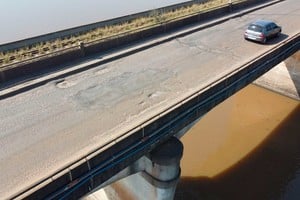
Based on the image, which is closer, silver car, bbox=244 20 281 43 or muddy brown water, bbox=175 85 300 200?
→ muddy brown water, bbox=175 85 300 200

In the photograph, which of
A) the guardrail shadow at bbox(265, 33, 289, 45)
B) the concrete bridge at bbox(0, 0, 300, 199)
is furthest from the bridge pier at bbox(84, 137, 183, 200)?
the guardrail shadow at bbox(265, 33, 289, 45)

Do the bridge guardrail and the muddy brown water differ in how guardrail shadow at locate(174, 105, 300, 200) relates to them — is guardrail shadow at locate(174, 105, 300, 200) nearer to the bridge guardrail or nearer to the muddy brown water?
the muddy brown water

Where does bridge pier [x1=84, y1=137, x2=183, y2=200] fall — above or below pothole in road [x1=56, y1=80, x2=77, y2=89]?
below

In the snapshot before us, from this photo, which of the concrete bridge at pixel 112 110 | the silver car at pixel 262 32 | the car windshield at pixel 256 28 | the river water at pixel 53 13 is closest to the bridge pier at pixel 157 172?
the concrete bridge at pixel 112 110

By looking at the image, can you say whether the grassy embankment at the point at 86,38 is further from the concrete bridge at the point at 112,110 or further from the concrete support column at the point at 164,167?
the concrete support column at the point at 164,167

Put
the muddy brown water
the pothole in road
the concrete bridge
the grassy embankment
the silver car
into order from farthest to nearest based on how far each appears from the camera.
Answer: the silver car < the muddy brown water < the grassy embankment < the pothole in road < the concrete bridge

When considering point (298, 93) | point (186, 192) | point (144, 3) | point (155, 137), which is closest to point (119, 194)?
point (186, 192)
